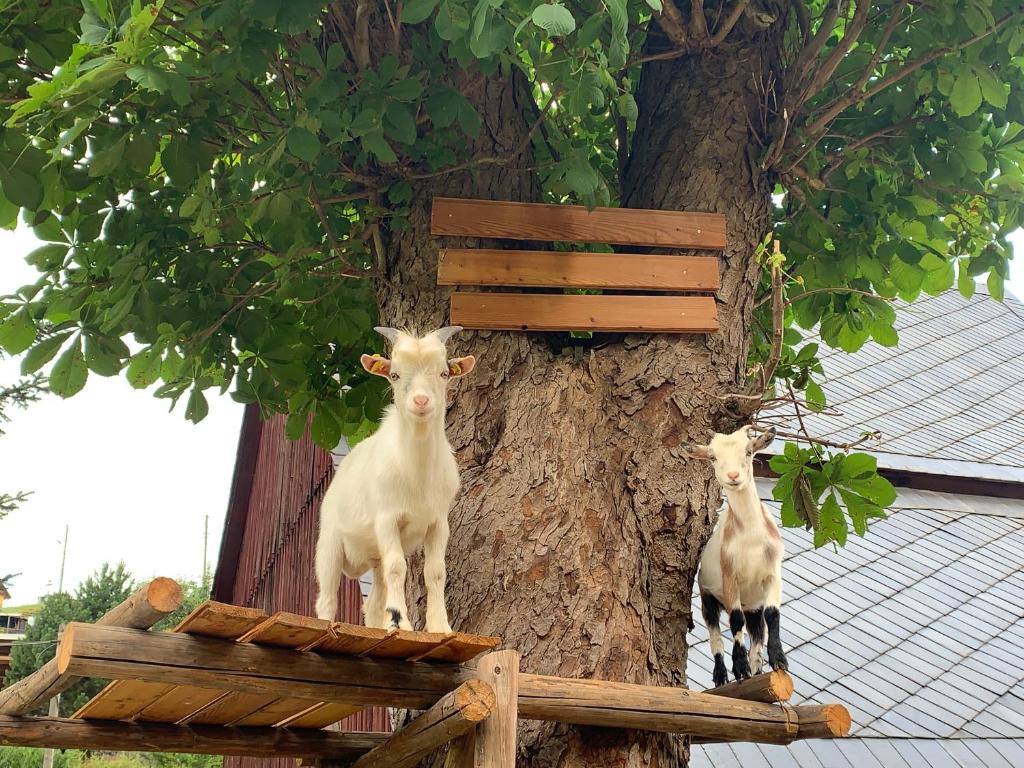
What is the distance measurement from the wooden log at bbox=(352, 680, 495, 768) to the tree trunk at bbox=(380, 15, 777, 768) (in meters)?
0.53

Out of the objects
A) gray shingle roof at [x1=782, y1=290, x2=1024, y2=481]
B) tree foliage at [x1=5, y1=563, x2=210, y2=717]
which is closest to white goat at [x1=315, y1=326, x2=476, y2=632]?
gray shingle roof at [x1=782, y1=290, x2=1024, y2=481]

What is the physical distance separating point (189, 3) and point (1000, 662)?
8071 millimetres

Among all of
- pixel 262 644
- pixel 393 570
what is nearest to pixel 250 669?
pixel 262 644

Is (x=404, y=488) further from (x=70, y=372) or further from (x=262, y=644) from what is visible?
(x=70, y=372)

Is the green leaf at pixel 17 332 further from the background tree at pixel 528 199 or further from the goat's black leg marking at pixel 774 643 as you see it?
the goat's black leg marking at pixel 774 643

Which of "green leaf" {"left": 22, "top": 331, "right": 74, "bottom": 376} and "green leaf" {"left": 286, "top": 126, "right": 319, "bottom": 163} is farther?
"green leaf" {"left": 22, "top": 331, "right": 74, "bottom": 376}

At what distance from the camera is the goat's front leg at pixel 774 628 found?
15.0ft

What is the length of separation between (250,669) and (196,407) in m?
2.59

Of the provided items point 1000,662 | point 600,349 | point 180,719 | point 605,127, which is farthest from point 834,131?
point 1000,662

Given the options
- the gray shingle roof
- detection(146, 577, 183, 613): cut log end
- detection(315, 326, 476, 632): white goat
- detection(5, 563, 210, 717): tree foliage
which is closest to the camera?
detection(146, 577, 183, 613): cut log end

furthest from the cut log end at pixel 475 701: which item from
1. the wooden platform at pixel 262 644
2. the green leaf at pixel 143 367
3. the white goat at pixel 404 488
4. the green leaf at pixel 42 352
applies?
the green leaf at pixel 143 367

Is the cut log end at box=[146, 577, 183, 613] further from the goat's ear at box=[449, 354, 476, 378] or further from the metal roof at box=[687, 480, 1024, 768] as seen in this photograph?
the metal roof at box=[687, 480, 1024, 768]

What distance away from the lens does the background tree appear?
14.6 feet

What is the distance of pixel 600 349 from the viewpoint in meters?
5.33
